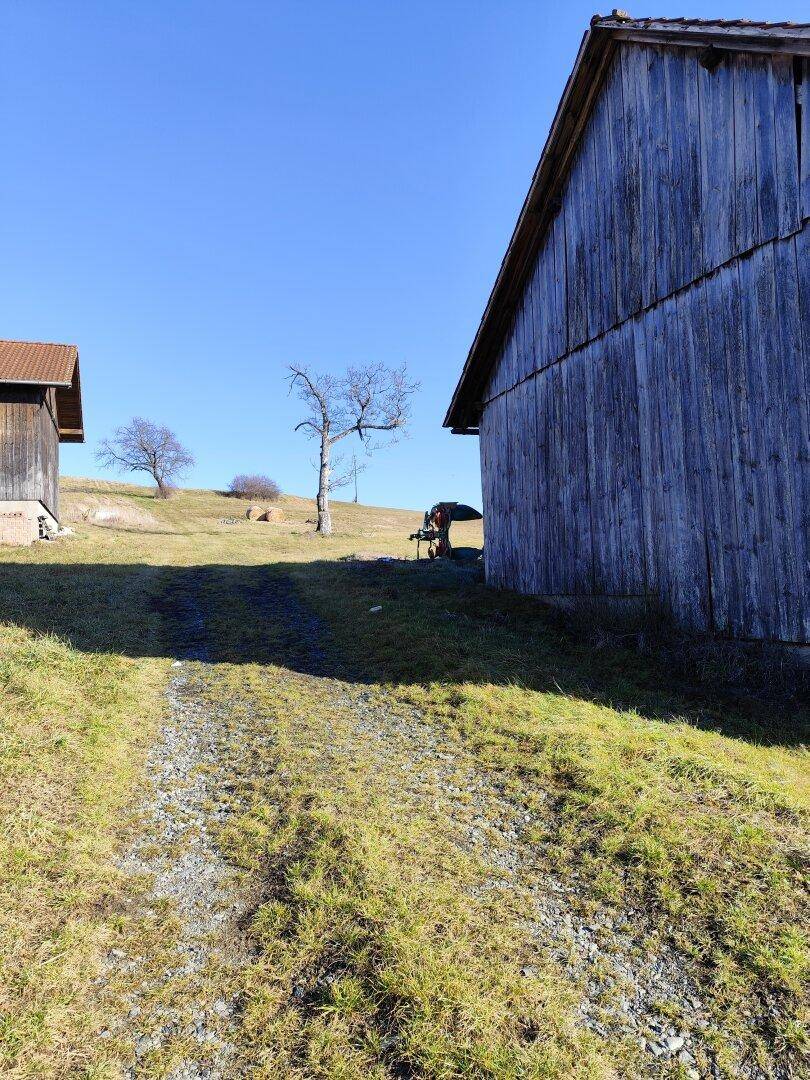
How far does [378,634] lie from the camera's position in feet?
33.5

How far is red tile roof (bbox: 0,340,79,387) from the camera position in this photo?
778 inches

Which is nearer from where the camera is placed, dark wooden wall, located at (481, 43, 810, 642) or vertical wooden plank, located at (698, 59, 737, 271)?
dark wooden wall, located at (481, 43, 810, 642)

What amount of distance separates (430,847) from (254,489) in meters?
68.0

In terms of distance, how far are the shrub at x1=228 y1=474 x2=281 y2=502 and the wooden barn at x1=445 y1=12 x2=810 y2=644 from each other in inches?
2313

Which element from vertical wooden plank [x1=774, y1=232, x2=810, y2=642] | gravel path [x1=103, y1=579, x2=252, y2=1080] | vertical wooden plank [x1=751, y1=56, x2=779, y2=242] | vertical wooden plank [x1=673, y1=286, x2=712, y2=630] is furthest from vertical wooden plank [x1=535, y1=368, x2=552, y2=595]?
gravel path [x1=103, y1=579, x2=252, y2=1080]

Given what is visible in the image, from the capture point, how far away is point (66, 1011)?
3.05 m

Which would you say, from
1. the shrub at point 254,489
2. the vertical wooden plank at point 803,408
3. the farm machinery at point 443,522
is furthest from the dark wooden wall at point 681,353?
the shrub at point 254,489

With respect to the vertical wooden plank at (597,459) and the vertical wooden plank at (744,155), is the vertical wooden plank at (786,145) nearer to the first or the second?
the vertical wooden plank at (744,155)

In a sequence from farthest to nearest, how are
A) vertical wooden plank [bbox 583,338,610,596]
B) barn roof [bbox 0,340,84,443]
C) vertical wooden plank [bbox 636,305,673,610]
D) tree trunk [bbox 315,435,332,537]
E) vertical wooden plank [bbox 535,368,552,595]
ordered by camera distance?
1. tree trunk [bbox 315,435,332,537]
2. barn roof [bbox 0,340,84,443]
3. vertical wooden plank [bbox 535,368,552,595]
4. vertical wooden plank [bbox 583,338,610,596]
5. vertical wooden plank [bbox 636,305,673,610]

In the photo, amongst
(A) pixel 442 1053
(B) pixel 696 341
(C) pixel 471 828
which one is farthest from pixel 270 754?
(B) pixel 696 341

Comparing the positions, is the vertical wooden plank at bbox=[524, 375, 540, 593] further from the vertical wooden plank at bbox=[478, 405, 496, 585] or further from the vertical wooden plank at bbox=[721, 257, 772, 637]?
the vertical wooden plank at bbox=[721, 257, 772, 637]

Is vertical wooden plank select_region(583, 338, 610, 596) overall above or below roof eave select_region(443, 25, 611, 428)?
below

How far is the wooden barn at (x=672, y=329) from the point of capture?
7387 mm

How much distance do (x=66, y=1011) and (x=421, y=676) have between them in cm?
548
